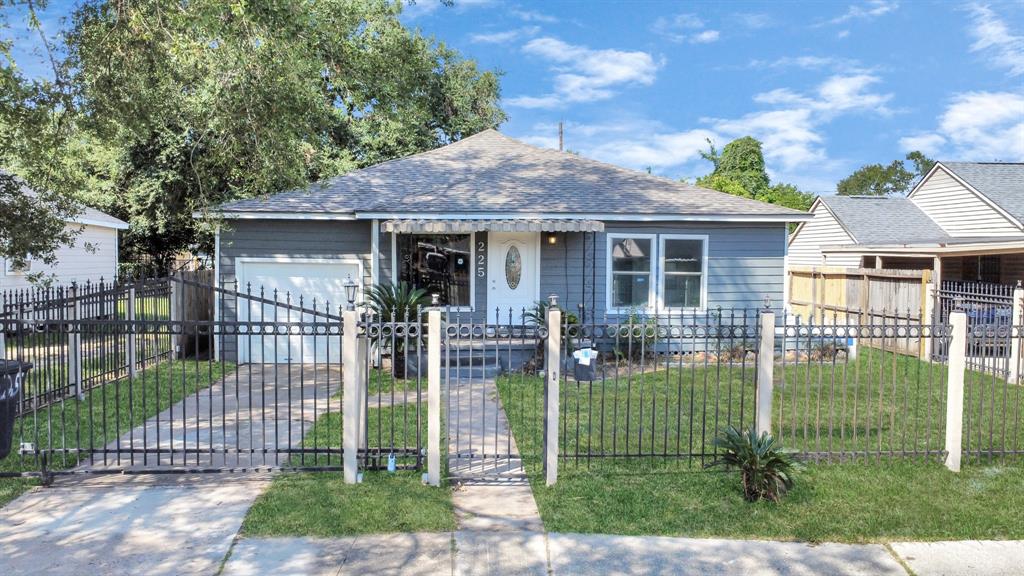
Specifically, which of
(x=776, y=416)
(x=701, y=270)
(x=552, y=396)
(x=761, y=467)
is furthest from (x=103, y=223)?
(x=761, y=467)

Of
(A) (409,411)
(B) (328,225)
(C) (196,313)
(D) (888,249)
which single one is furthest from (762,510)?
(D) (888,249)

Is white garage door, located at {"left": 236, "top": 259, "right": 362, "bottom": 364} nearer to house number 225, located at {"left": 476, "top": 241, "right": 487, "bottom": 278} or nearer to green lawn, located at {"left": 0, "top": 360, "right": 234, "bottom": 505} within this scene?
green lawn, located at {"left": 0, "top": 360, "right": 234, "bottom": 505}

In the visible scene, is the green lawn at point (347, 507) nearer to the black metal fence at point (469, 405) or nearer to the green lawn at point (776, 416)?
the black metal fence at point (469, 405)

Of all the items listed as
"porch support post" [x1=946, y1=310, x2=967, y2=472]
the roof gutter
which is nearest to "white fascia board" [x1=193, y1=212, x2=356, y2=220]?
the roof gutter

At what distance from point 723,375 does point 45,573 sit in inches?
402

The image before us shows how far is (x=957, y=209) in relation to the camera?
2214 cm

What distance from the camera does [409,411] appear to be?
857 centimetres

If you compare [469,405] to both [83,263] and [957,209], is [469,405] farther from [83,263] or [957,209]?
[957,209]

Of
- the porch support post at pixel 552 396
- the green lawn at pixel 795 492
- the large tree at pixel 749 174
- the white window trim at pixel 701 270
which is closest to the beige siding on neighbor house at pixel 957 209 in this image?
the large tree at pixel 749 174

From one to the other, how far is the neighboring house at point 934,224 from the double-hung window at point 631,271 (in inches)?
324

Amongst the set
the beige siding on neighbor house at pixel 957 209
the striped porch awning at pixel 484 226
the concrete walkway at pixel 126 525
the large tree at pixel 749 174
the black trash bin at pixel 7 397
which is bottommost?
the concrete walkway at pixel 126 525

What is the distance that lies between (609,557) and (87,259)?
20.7 meters

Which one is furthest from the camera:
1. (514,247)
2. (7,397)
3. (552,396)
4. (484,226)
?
(514,247)

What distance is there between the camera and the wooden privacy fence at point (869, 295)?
13688 mm
